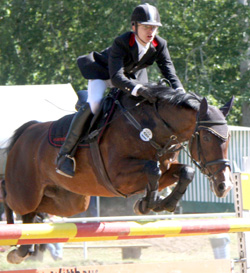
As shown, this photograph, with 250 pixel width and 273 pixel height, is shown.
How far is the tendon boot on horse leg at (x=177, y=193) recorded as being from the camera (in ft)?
15.1

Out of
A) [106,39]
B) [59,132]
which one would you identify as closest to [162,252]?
[59,132]

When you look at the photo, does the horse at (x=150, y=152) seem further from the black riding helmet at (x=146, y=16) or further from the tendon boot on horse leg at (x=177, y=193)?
the black riding helmet at (x=146, y=16)

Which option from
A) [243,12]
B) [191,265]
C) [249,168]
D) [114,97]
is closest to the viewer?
[191,265]

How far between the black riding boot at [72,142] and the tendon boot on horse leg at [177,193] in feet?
3.48

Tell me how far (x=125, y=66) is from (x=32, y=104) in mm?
4714

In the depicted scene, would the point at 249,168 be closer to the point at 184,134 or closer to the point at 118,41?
the point at 184,134

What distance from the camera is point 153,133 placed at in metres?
4.82

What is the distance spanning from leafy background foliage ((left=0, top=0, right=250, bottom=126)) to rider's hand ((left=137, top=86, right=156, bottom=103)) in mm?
10609

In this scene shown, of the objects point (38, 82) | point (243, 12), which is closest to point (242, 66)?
point (243, 12)

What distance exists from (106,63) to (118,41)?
438 millimetres

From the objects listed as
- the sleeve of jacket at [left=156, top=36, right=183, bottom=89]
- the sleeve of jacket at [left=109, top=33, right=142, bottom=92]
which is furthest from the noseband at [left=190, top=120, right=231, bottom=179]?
the sleeve of jacket at [left=156, top=36, right=183, bottom=89]

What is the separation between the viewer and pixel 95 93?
5.21 meters

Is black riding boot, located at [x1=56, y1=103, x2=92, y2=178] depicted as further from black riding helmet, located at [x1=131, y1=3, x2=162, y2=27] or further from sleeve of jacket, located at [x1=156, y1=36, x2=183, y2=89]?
black riding helmet, located at [x1=131, y1=3, x2=162, y2=27]

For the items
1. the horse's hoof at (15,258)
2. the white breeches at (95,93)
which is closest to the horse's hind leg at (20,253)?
the horse's hoof at (15,258)
